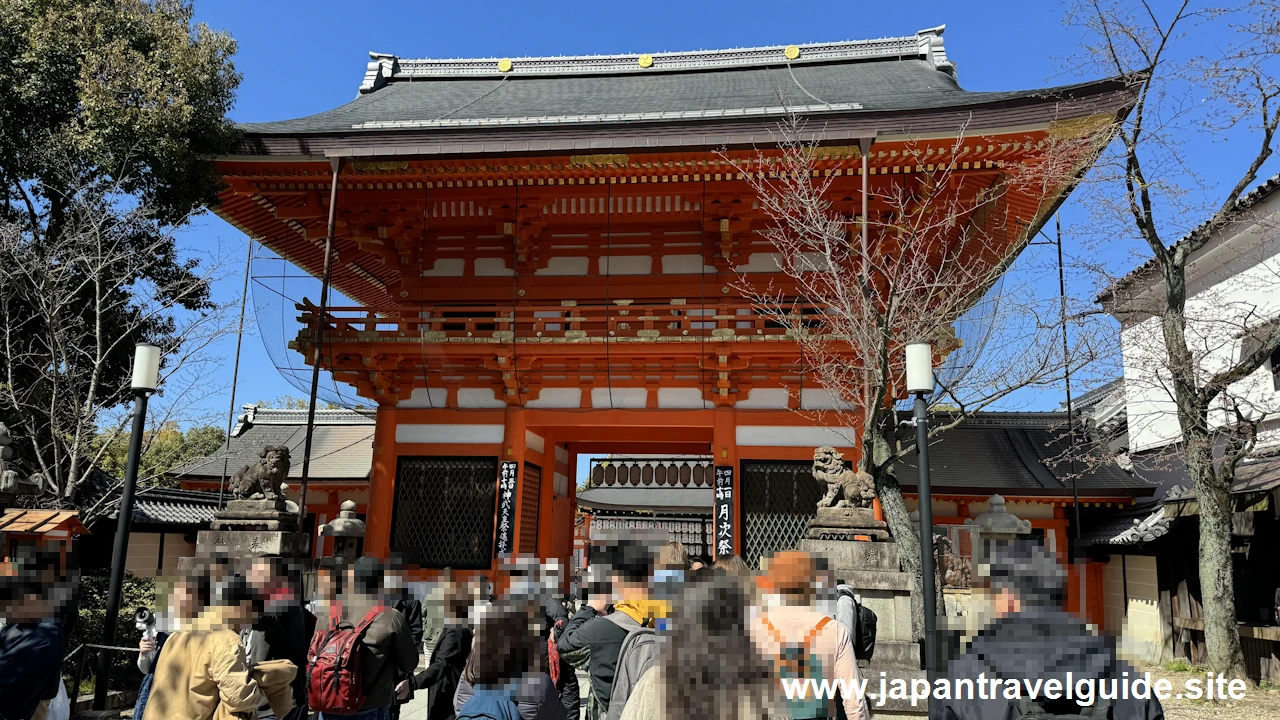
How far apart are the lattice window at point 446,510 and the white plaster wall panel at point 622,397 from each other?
1.92 meters

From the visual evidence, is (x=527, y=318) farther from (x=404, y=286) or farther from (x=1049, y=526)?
(x=1049, y=526)

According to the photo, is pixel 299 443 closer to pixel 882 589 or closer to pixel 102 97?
pixel 102 97

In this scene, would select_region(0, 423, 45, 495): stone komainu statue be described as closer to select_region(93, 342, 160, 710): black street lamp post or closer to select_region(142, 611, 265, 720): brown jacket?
select_region(93, 342, 160, 710): black street lamp post

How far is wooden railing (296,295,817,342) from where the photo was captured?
38.5 ft

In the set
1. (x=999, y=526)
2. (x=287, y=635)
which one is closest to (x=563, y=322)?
(x=999, y=526)

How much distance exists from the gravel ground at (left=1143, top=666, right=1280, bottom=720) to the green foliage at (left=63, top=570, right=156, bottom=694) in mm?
10212

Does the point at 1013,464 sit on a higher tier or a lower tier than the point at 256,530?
higher

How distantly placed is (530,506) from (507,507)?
96cm

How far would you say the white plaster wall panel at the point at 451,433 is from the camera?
12.6 m

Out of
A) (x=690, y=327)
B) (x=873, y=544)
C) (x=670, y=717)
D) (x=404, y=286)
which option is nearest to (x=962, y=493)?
(x=690, y=327)

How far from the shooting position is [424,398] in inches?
506

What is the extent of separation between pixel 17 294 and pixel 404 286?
5.47 meters

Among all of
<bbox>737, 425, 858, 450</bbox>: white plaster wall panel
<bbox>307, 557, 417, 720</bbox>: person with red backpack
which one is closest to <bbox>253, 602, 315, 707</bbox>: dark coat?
<bbox>307, 557, 417, 720</bbox>: person with red backpack

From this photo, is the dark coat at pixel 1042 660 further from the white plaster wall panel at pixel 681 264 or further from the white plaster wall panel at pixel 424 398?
the white plaster wall panel at pixel 424 398
